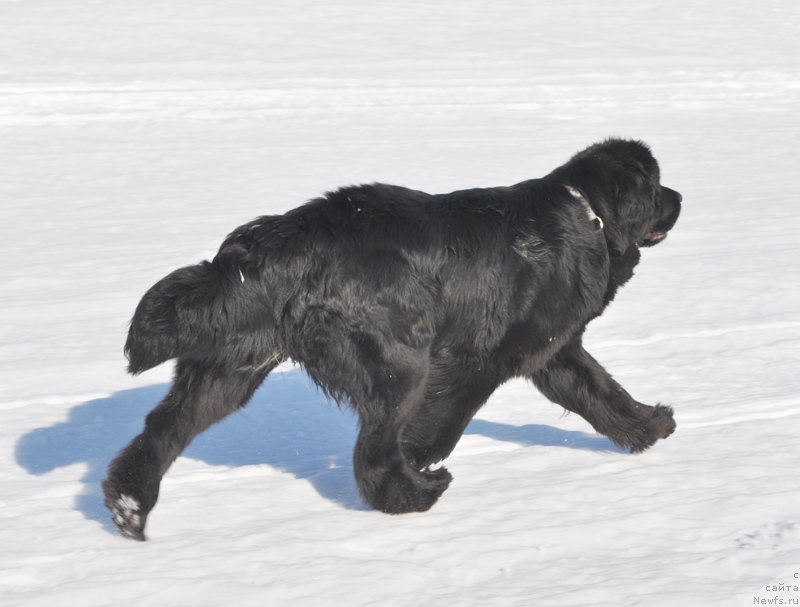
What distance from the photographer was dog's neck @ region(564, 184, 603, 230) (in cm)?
462

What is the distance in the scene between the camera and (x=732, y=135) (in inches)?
429

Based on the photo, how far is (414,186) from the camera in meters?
9.00

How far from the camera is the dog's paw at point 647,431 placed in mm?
4730

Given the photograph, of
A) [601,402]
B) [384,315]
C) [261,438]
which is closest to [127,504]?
[384,315]

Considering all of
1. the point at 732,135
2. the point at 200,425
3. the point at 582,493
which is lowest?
the point at 732,135

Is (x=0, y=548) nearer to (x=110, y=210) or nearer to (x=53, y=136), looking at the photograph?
(x=110, y=210)

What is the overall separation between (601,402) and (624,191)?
0.89m

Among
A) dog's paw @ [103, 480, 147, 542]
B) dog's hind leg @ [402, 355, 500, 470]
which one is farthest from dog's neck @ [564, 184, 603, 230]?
dog's paw @ [103, 480, 147, 542]

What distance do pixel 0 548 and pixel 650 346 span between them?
11.6 feet

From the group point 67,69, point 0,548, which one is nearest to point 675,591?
point 0,548

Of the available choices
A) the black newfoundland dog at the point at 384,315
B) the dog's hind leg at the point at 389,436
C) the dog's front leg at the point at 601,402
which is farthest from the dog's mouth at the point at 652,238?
the dog's hind leg at the point at 389,436

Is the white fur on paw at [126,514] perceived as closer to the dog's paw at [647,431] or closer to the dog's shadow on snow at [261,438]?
the dog's shadow on snow at [261,438]

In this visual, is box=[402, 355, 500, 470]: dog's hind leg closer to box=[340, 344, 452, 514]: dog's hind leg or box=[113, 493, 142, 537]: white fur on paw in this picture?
box=[340, 344, 452, 514]: dog's hind leg

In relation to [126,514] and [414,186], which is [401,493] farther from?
[414,186]
